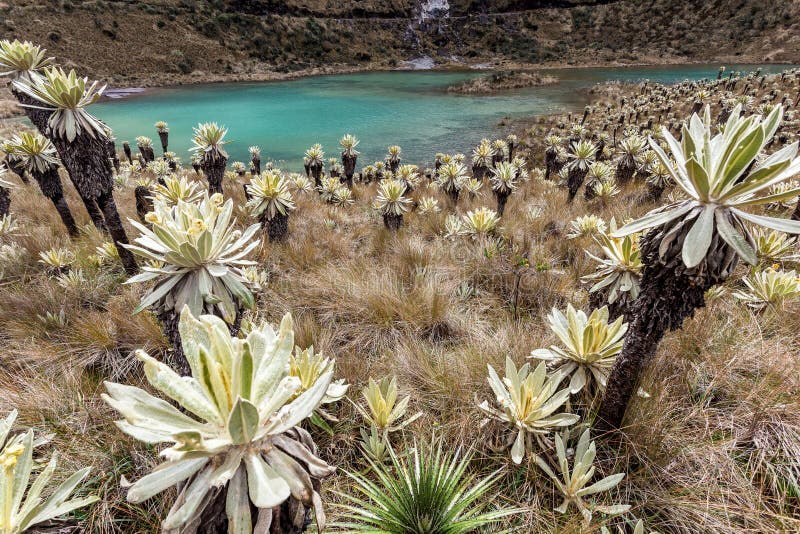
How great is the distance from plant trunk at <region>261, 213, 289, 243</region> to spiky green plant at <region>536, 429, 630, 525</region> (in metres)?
4.79

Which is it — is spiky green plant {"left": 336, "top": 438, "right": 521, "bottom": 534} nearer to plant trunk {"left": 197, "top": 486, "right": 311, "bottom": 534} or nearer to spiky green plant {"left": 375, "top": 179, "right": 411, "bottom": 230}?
plant trunk {"left": 197, "top": 486, "right": 311, "bottom": 534}

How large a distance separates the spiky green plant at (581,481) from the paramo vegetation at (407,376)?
2 centimetres

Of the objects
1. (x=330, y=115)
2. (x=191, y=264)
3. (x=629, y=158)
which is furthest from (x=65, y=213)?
(x=330, y=115)

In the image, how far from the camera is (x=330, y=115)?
22.5m

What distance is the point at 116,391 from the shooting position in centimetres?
114

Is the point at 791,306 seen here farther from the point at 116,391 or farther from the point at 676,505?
the point at 116,391

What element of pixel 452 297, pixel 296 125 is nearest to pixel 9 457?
pixel 452 297

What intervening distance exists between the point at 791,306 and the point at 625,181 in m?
6.31

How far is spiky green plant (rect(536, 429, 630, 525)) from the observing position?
1.66 metres

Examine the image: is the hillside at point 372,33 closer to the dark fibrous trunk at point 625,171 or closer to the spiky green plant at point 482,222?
the dark fibrous trunk at point 625,171

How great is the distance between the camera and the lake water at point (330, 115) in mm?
17156

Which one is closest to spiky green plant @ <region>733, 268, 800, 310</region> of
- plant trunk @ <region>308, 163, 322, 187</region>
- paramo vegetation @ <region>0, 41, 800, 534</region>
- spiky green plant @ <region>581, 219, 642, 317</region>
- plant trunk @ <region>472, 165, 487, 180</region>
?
paramo vegetation @ <region>0, 41, 800, 534</region>

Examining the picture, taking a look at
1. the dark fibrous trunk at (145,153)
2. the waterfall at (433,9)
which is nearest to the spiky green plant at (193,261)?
the dark fibrous trunk at (145,153)

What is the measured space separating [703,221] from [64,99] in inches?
194
